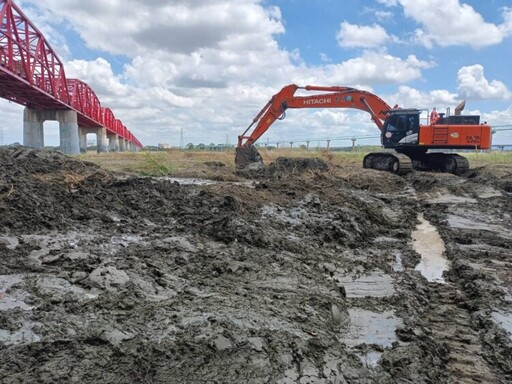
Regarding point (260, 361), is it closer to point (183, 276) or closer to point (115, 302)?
point (115, 302)

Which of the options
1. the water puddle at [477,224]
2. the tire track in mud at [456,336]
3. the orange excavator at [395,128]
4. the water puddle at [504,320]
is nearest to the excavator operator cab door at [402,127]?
the orange excavator at [395,128]

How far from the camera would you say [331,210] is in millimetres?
9844

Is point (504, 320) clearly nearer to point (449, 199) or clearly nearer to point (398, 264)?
point (398, 264)

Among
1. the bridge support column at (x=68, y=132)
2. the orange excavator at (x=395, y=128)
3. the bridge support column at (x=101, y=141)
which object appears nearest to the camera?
the orange excavator at (x=395, y=128)

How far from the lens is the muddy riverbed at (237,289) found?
331 cm

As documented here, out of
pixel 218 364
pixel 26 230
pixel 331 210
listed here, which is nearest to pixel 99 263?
pixel 26 230

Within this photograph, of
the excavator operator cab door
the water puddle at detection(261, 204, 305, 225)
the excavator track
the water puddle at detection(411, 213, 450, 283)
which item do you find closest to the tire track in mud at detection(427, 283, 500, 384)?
the water puddle at detection(411, 213, 450, 283)

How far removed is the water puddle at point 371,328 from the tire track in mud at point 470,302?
1.39 feet

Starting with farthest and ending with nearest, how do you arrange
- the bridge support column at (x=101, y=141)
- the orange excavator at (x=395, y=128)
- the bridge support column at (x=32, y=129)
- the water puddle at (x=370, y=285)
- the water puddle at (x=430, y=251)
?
the bridge support column at (x=101, y=141) → the bridge support column at (x=32, y=129) → the orange excavator at (x=395, y=128) → the water puddle at (x=430, y=251) → the water puddle at (x=370, y=285)

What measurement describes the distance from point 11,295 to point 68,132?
3859cm

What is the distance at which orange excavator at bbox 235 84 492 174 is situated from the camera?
60.7 ft

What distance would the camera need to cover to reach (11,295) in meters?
4.23

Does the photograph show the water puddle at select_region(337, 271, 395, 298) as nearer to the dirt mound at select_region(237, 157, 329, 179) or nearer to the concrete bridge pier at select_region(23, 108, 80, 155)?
the dirt mound at select_region(237, 157, 329, 179)

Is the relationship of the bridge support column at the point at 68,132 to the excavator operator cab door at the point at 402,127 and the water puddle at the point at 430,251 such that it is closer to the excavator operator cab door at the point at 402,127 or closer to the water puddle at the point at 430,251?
the excavator operator cab door at the point at 402,127
